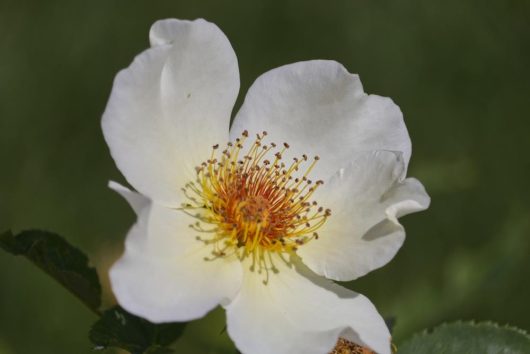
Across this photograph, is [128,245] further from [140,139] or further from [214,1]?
[214,1]

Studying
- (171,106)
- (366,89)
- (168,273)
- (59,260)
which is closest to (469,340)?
(168,273)

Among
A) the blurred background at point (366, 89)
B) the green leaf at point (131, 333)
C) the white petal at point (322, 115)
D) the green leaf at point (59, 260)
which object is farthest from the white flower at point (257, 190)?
the blurred background at point (366, 89)

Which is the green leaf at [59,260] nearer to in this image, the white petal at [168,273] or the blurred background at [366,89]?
the white petal at [168,273]

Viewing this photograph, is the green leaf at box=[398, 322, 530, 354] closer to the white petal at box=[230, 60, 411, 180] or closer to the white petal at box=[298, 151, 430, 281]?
the white petal at box=[298, 151, 430, 281]

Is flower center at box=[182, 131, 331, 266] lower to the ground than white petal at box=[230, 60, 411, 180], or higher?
lower

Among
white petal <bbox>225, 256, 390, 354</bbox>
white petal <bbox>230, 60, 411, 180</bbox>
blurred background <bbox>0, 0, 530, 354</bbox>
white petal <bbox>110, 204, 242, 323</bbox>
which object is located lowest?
blurred background <bbox>0, 0, 530, 354</bbox>

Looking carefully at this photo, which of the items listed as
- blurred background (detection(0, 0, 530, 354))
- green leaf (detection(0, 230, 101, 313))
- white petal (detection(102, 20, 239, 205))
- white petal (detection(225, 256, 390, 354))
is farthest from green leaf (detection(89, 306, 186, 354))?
blurred background (detection(0, 0, 530, 354))

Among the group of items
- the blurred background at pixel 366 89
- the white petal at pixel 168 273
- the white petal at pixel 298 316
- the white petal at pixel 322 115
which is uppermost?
the white petal at pixel 322 115
